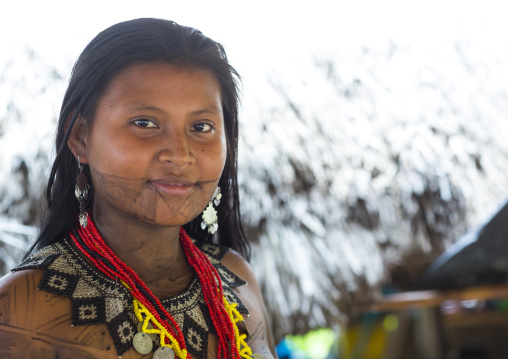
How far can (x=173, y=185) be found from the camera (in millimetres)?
1371

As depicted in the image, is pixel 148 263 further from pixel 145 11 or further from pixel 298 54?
pixel 298 54

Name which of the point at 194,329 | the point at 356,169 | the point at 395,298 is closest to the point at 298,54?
the point at 356,169

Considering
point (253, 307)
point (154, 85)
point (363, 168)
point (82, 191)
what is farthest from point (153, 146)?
point (363, 168)

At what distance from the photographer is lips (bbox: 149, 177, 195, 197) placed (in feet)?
4.45

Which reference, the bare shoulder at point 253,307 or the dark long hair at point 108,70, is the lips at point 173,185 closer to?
the dark long hair at point 108,70

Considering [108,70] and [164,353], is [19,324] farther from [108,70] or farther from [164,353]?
[108,70]

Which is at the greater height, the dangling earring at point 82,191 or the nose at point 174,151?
the nose at point 174,151

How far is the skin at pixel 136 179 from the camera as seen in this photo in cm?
128

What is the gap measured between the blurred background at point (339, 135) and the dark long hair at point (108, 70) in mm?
1293

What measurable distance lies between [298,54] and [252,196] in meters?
1.00

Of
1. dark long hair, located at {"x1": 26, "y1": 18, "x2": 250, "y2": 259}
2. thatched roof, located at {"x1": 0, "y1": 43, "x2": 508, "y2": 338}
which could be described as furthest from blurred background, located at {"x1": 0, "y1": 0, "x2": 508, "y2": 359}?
dark long hair, located at {"x1": 26, "y1": 18, "x2": 250, "y2": 259}

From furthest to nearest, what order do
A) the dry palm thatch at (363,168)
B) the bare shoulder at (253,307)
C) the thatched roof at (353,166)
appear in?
the dry palm thatch at (363,168) → the thatched roof at (353,166) → the bare shoulder at (253,307)

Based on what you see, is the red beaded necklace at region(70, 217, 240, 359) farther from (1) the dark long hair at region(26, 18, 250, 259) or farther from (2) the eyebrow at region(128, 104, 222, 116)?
(2) the eyebrow at region(128, 104, 222, 116)

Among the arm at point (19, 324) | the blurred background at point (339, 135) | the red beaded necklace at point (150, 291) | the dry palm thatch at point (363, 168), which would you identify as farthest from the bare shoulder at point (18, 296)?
the dry palm thatch at point (363, 168)
